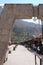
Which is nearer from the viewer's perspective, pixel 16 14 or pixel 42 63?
pixel 42 63

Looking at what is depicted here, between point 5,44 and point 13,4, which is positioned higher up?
point 13,4

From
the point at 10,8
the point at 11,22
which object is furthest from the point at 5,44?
the point at 10,8

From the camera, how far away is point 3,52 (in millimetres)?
8297

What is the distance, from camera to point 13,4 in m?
8.61

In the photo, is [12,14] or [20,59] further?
[20,59]

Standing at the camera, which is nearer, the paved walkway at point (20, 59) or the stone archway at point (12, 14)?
the stone archway at point (12, 14)

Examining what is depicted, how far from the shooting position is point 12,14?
8703 millimetres

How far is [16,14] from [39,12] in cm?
101

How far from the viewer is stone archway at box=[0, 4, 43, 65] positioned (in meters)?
8.56

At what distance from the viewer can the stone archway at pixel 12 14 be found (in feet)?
28.1

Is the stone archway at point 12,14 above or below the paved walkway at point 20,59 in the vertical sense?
above

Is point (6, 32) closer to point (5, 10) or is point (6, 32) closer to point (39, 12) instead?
point (5, 10)

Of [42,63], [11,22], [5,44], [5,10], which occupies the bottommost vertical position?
[42,63]

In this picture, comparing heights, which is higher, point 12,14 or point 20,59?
point 12,14
